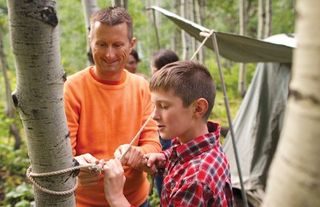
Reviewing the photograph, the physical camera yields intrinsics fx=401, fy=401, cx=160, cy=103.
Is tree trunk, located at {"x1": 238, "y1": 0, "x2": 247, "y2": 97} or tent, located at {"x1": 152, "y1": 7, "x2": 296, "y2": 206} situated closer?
tent, located at {"x1": 152, "y1": 7, "x2": 296, "y2": 206}

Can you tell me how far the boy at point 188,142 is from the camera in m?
1.31

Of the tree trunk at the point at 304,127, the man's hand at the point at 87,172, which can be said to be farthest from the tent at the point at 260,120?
the tree trunk at the point at 304,127

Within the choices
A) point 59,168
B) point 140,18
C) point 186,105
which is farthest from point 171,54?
point 140,18

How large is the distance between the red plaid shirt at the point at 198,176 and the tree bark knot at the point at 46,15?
25.8 inches

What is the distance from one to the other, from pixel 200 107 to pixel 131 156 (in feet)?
1.03

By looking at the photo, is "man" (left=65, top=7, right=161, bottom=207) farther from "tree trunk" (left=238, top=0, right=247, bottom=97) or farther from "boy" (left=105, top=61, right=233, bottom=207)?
"tree trunk" (left=238, top=0, right=247, bottom=97)

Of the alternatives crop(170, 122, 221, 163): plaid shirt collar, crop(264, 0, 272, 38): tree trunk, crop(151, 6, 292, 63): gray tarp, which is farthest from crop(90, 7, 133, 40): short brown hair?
crop(264, 0, 272, 38): tree trunk

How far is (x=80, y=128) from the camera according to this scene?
5.34 feet

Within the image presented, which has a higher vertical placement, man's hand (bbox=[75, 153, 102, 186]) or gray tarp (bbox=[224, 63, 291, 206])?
man's hand (bbox=[75, 153, 102, 186])

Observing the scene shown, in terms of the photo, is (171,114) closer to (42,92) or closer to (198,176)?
(198,176)

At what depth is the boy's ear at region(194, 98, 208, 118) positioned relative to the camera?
1.48 metres

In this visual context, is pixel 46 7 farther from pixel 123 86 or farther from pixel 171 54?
pixel 171 54

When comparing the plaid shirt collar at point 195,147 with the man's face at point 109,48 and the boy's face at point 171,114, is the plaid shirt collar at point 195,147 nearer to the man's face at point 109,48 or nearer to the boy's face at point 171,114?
the boy's face at point 171,114

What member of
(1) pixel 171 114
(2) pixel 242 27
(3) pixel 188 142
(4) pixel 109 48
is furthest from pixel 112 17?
(2) pixel 242 27
